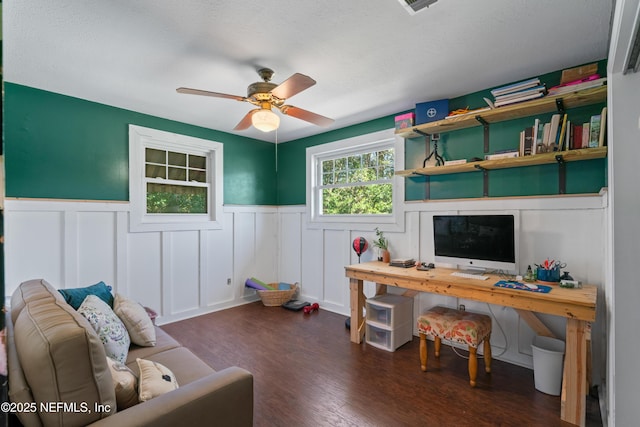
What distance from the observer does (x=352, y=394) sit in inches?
88.7

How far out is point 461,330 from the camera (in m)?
2.36

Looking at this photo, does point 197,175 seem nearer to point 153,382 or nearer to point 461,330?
point 153,382

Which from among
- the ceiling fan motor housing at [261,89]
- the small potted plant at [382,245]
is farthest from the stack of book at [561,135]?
the ceiling fan motor housing at [261,89]

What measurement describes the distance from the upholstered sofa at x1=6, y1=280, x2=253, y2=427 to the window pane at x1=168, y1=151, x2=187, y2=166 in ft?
9.21

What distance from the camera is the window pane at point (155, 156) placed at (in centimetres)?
368

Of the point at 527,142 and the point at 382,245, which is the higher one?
the point at 527,142

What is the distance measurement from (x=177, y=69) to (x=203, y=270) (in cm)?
250

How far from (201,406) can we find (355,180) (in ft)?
10.8

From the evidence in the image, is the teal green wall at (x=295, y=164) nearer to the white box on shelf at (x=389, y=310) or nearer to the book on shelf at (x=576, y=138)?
the white box on shelf at (x=389, y=310)

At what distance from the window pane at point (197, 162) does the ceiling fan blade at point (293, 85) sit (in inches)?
89.7

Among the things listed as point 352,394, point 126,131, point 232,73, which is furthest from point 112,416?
point 126,131

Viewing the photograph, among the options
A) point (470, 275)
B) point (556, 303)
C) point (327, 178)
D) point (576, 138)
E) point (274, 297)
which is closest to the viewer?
point (556, 303)

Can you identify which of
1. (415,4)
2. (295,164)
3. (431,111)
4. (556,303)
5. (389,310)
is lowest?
(389,310)


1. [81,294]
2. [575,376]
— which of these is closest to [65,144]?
[81,294]
